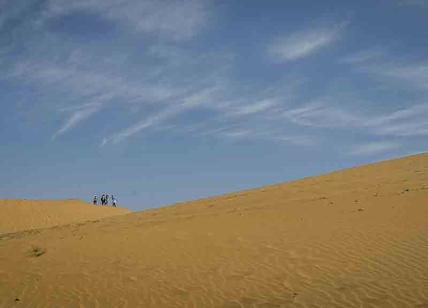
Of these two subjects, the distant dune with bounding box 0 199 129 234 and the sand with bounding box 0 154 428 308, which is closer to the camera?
the sand with bounding box 0 154 428 308

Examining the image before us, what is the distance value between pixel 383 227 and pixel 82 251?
816 centimetres

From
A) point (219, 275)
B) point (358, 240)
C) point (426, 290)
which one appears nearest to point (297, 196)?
point (358, 240)

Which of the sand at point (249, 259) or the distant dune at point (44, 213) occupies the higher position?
the distant dune at point (44, 213)

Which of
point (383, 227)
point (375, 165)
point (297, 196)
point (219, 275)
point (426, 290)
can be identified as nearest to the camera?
point (426, 290)

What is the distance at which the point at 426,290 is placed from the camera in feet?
26.4

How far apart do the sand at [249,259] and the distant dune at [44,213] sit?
18718mm

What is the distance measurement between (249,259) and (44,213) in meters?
31.9

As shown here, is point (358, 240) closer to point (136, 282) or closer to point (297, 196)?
point (136, 282)

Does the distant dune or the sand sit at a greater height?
the distant dune

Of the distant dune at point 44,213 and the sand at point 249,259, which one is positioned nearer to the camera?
the sand at point 249,259

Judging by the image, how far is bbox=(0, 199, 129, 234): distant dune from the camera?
35.2 metres

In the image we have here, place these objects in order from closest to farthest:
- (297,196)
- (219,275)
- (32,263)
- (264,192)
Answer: (219,275) < (32,263) < (297,196) < (264,192)

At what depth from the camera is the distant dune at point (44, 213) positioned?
1385 inches

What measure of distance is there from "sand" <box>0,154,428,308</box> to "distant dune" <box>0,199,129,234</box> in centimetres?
1872
